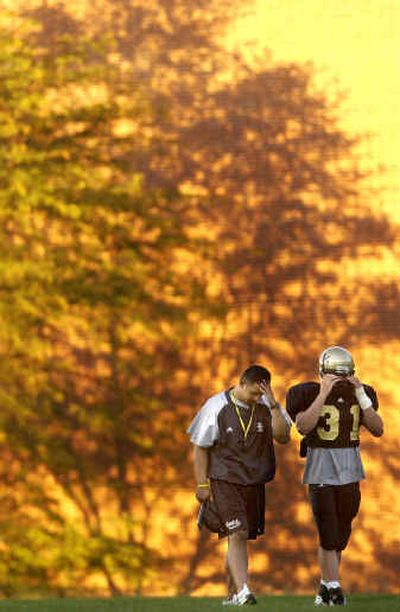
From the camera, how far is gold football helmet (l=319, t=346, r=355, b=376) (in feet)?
39.1

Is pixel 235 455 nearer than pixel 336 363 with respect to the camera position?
No

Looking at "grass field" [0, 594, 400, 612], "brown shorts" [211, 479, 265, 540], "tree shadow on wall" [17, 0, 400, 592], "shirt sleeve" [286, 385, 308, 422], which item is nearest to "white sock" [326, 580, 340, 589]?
"grass field" [0, 594, 400, 612]

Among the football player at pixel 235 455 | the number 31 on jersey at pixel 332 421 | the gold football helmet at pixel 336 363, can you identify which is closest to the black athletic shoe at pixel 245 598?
the football player at pixel 235 455

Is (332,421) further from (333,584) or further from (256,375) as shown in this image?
(333,584)

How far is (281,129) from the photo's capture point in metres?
18.4

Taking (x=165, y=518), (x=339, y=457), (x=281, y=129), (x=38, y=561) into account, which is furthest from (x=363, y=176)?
(x=339, y=457)

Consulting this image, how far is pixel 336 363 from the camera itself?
11945 millimetres

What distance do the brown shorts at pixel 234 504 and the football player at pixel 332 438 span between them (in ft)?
1.61

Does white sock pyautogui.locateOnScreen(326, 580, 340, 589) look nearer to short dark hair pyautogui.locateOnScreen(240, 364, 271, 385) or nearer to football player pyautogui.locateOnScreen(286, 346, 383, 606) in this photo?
football player pyautogui.locateOnScreen(286, 346, 383, 606)

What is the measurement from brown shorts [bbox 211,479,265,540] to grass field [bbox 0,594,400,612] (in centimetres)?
59

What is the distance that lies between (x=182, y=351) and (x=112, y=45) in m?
3.47

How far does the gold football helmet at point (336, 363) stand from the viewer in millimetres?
11930

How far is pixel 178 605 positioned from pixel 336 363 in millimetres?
3674

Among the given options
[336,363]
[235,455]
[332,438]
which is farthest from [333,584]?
[336,363]
